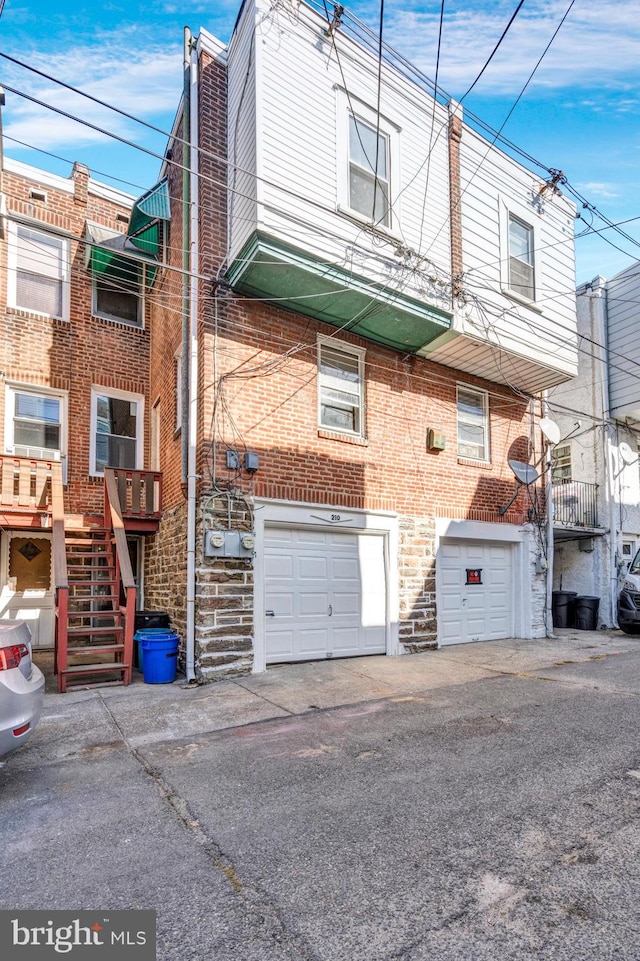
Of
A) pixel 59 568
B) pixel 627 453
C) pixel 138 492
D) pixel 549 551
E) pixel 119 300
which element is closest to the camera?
pixel 59 568

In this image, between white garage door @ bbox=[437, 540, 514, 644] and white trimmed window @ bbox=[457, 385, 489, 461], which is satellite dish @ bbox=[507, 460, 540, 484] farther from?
white garage door @ bbox=[437, 540, 514, 644]

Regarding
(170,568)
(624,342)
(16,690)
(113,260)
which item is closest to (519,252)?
(624,342)

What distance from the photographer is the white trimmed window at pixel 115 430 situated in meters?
11.1

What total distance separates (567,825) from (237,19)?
10596 millimetres

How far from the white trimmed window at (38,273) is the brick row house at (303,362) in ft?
0.25

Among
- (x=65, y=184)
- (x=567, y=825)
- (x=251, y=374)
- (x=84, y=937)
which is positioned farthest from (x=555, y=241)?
(x=84, y=937)

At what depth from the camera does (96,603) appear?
10969mm

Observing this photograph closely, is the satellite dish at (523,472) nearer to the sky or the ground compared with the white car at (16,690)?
nearer to the sky

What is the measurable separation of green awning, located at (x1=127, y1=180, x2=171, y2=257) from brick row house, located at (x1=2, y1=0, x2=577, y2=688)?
0.19ft

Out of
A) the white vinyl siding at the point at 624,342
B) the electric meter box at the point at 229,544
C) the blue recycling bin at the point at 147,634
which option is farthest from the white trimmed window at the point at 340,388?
the white vinyl siding at the point at 624,342

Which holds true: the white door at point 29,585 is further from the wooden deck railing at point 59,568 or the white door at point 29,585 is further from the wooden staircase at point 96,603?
the wooden deck railing at point 59,568

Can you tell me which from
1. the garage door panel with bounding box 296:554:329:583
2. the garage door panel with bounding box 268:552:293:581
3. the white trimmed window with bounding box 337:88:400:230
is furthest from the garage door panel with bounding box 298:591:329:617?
the white trimmed window with bounding box 337:88:400:230

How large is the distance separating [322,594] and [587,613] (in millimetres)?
8393

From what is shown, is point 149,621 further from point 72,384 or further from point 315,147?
point 315,147
